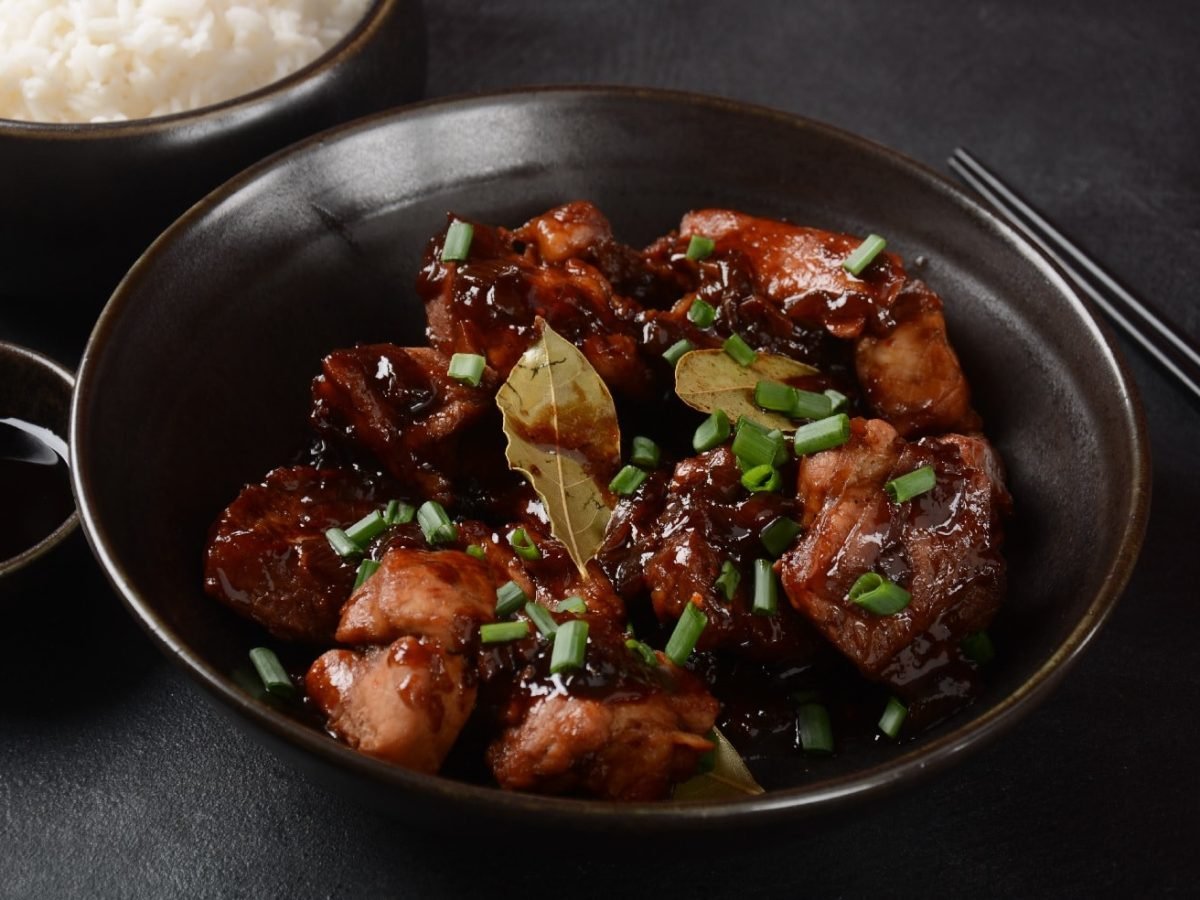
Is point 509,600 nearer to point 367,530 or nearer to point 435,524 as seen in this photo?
point 435,524

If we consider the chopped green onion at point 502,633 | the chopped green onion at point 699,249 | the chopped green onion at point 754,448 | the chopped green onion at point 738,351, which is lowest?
the chopped green onion at point 502,633

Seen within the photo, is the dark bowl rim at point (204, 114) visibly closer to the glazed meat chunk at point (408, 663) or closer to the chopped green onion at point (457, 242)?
the chopped green onion at point (457, 242)

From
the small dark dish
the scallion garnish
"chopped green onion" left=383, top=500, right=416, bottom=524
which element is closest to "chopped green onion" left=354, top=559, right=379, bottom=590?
"chopped green onion" left=383, top=500, right=416, bottom=524

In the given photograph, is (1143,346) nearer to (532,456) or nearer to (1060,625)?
(1060,625)

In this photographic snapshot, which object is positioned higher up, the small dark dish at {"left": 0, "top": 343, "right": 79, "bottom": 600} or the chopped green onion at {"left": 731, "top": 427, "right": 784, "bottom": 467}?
the chopped green onion at {"left": 731, "top": 427, "right": 784, "bottom": 467}

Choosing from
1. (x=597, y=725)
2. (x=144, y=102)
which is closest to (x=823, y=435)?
(x=597, y=725)

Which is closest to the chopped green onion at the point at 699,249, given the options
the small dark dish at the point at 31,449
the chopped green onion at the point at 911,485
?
the chopped green onion at the point at 911,485

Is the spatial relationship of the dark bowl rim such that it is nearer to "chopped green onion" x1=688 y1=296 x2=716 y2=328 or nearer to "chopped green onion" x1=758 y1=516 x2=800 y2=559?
"chopped green onion" x1=688 y1=296 x2=716 y2=328
